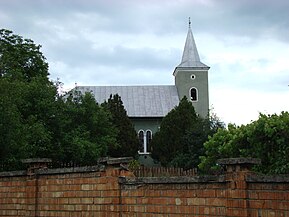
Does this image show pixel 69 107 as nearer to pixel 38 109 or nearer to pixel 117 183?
pixel 38 109

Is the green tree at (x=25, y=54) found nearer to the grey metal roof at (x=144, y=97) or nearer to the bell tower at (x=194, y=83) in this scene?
the grey metal roof at (x=144, y=97)

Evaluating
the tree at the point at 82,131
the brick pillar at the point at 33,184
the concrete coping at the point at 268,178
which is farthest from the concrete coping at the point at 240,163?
the tree at the point at 82,131

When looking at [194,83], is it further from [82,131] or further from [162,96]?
[82,131]

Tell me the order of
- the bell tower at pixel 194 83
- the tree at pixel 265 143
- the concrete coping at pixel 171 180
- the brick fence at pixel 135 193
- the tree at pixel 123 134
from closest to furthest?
the brick fence at pixel 135 193 → the concrete coping at pixel 171 180 → the tree at pixel 265 143 → the tree at pixel 123 134 → the bell tower at pixel 194 83

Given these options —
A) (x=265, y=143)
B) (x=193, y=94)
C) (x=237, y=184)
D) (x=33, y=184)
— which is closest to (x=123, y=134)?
(x=193, y=94)

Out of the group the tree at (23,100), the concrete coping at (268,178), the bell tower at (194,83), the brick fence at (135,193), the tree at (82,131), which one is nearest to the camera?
the concrete coping at (268,178)

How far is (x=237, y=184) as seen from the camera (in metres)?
6.81

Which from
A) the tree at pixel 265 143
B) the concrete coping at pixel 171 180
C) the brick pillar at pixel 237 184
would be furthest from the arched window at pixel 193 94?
the brick pillar at pixel 237 184

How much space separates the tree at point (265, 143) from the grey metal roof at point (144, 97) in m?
27.9

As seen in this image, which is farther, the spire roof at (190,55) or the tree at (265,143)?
the spire roof at (190,55)

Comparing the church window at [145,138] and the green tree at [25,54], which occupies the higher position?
the green tree at [25,54]

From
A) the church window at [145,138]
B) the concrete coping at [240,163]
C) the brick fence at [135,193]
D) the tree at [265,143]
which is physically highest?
the church window at [145,138]

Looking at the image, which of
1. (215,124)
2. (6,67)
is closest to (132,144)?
(215,124)

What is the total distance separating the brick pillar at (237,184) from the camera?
6707 millimetres
